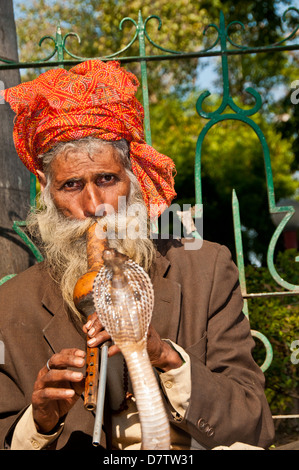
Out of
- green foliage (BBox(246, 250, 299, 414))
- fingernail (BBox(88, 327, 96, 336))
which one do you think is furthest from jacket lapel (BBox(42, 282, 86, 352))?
green foliage (BBox(246, 250, 299, 414))

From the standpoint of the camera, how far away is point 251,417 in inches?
94.0

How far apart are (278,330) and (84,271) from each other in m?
2.05

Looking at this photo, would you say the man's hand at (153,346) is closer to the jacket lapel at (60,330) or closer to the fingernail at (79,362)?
the fingernail at (79,362)

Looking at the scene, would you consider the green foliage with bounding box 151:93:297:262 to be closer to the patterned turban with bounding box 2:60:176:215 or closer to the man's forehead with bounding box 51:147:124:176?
the patterned turban with bounding box 2:60:176:215

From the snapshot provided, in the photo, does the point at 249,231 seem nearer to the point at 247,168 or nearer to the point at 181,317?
the point at 247,168

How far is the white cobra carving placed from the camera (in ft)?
5.47

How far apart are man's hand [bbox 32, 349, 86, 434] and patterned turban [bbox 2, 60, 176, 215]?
47.1 inches

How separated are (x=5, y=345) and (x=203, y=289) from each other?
36.3 inches

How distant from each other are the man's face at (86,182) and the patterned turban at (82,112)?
9cm

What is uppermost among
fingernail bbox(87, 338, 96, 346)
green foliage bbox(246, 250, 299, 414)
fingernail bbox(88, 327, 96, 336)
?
fingernail bbox(88, 327, 96, 336)

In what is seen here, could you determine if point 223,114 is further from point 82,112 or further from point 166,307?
point 166,307

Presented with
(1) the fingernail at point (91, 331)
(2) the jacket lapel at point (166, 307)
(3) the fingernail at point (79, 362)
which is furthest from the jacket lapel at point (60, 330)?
(1) the fingernail at point (91, 331)

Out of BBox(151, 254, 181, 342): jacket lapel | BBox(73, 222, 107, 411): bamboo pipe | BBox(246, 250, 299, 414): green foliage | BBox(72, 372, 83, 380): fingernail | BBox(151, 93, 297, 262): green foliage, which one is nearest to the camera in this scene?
BBox(73, 222, 107, 411): bamboo pipe
